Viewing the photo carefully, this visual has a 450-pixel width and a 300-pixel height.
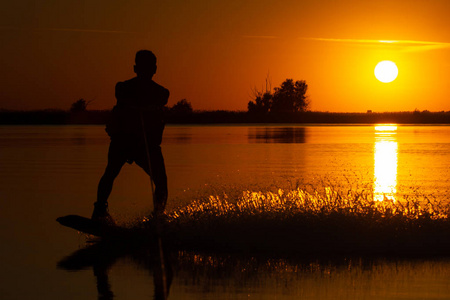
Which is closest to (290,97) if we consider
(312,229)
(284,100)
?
(284,100)

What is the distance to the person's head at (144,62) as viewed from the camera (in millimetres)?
8523

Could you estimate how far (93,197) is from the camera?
1325cm

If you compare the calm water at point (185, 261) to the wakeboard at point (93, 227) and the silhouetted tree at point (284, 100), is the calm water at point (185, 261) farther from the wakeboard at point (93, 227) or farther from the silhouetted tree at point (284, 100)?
the silhouetted tree at point (284, 100)

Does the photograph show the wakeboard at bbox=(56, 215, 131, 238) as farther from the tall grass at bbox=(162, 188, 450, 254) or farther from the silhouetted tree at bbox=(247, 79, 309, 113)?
the silhouetted tree at bbox=(247, 79, 309, 113)

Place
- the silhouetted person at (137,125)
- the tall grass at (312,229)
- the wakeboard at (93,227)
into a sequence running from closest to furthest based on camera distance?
the wakeboard at (93,227)
the tall grass at (312,229)
the silhouetted person at (137,125)

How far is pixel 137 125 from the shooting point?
8516mm

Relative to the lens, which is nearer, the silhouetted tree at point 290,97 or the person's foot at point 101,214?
the person's foot at point 101,214

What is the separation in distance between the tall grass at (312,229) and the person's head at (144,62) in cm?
182

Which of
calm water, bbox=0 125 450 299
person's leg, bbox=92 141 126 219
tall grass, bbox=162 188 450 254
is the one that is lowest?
calm water, bbox=0 125 450 299

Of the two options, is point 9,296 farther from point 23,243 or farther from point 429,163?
point 429,163

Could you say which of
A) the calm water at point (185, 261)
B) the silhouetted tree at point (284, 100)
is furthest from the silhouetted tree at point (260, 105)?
the calm water at point (185, 261)

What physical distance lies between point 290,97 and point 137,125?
439 ft

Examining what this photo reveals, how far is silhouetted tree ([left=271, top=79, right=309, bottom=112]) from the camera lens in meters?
136

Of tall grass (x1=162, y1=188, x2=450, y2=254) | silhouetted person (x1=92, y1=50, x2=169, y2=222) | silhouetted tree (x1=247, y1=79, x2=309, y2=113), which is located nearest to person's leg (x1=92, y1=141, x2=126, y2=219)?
silhouetted person (x1=92, y1=50, x2=169, y2=222)
